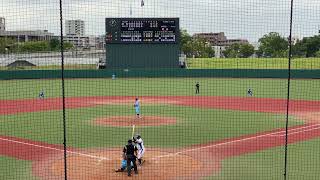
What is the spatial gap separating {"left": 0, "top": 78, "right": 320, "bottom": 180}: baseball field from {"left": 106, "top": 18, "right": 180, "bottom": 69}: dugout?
6.62 meters

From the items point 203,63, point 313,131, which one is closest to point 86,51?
point 203,63

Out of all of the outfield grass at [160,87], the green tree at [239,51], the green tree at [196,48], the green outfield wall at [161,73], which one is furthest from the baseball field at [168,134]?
the green tree at [239,51]

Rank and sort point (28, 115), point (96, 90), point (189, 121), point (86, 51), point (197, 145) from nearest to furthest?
point (197, 145) → point (189, 121) → point (28, 115) → point (96, 90) → point (86, 51)

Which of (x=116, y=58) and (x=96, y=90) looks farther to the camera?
(x=116, y=58)

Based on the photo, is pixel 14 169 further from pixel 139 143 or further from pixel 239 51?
pixel 239 51

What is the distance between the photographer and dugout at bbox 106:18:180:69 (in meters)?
37.5

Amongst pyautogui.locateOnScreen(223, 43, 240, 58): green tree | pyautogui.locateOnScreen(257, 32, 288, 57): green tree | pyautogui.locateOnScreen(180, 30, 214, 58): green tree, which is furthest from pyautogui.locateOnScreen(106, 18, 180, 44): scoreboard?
pyautogui.locateOnScreen(223, 43, 240, 58): green tree

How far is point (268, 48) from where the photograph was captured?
62125 mm

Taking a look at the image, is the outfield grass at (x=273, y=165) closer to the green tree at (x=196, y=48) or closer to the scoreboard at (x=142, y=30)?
the scoreboard at (x=142, y=30)

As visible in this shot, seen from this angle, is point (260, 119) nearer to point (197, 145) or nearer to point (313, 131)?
point (313, 131)

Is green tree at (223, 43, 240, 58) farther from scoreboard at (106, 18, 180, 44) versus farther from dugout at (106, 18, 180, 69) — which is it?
scoreboard at (106, 18, 180, 44)

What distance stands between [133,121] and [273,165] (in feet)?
29.2

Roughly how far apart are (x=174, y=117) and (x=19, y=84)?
24.3 m

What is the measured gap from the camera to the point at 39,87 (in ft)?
128
